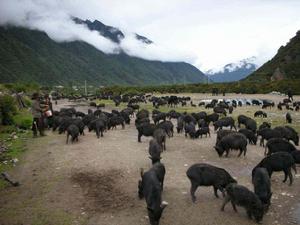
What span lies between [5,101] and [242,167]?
1885 centimetres

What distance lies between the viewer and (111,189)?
1408 cm

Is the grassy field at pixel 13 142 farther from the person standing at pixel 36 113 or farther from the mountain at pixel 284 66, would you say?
the mountain at pixel 284 66

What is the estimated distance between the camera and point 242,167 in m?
16.9

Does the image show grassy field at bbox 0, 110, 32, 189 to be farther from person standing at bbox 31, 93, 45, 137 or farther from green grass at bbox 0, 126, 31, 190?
person standing at bbox 31, 93, 45, 137

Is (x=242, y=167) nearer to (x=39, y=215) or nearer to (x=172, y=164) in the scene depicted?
(x=172, y=164)

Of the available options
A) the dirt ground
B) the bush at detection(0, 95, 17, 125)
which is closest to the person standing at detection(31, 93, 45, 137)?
the dirt ground

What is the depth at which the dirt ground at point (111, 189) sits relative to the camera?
38.1 ft

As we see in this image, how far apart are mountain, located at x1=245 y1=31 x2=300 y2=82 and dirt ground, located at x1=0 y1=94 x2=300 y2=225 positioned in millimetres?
73282

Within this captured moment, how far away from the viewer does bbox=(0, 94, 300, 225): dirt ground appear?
11.6m

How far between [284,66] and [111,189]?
8868cm

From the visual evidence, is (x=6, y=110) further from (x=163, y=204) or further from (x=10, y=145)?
(x=163, y=204)

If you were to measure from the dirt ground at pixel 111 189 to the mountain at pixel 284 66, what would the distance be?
240 feet

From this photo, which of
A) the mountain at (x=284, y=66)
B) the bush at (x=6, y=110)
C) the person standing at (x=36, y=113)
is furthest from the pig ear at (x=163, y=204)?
the mountain at (x=284, y=66)

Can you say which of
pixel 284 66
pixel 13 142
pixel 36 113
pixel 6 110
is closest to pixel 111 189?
pixel 13 142
